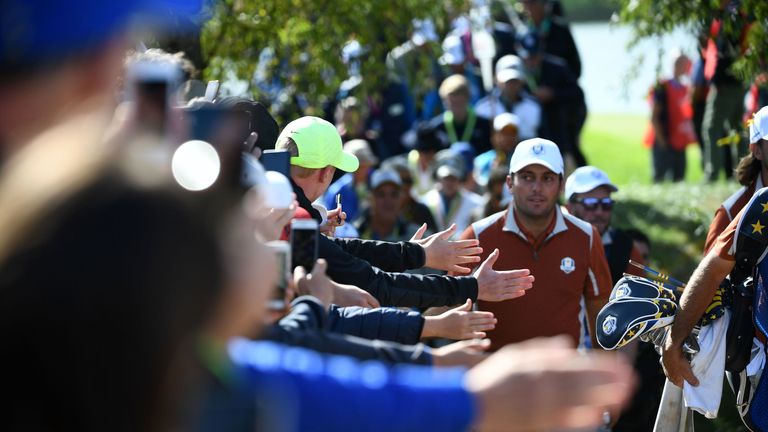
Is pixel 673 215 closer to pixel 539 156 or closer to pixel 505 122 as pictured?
pixel 505 122

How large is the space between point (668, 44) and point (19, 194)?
1116cm

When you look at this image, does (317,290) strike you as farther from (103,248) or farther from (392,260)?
(392,260)

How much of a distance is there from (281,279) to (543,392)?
0.85 meters

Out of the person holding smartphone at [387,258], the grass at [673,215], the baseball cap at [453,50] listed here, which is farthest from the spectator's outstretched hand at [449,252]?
the baseball cap at [453,50]

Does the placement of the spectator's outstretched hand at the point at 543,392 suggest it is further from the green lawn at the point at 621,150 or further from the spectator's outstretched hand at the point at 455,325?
the green lawn at the point at 621,150

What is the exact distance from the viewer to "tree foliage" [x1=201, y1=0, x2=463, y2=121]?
33.9 feet

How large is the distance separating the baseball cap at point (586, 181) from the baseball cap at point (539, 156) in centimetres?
98

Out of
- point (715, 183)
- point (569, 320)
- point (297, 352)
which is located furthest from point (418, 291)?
point (715, 183)

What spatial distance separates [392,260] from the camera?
6.02m

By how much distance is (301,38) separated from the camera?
1054 centimetres

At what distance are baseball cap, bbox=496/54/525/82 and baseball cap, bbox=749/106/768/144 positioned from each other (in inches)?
268

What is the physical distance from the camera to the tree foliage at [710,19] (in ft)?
27.8

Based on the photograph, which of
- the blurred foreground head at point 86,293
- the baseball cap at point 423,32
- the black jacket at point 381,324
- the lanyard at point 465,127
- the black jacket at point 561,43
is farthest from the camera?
the black jacket at point 561,43

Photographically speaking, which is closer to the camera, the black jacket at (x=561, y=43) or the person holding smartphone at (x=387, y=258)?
the person holding smartphone at (x=387, y=258)
